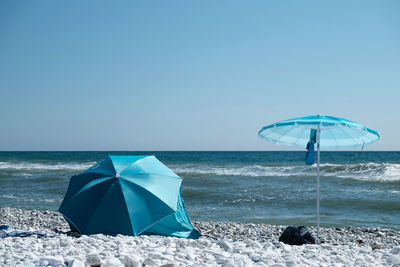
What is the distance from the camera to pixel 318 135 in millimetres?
6637

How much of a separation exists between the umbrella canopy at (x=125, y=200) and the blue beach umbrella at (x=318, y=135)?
2.06 metres

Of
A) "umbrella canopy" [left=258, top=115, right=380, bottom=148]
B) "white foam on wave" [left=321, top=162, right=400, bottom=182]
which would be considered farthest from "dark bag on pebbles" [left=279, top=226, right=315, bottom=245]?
"white foam on wave" [left=321, top=162, right=400, bottom=182]

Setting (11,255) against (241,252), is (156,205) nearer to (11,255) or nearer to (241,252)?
(241,252)

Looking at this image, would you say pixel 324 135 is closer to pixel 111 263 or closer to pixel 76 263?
pixel 111 263

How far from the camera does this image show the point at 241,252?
4.94 metres

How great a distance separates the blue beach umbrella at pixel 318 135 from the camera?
20.6 ft

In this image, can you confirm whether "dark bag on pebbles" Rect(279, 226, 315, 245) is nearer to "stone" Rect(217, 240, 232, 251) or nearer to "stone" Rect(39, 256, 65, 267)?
"stone" Rect(217, 240, 232, 251)

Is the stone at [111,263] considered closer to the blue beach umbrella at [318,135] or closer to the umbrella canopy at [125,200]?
the umbrella canopy at [125,200]

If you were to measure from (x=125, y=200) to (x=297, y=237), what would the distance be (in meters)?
2.94

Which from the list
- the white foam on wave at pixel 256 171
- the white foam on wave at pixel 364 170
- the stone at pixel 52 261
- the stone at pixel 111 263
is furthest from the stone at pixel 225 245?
the white foam on wave at pixel 256 171

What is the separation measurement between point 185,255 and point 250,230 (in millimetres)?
3964

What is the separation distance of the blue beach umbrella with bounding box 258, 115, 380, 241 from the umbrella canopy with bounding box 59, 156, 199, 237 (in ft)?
6.75

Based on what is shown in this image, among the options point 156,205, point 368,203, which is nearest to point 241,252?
point 156,205

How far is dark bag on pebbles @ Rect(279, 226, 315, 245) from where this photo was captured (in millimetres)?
6359
